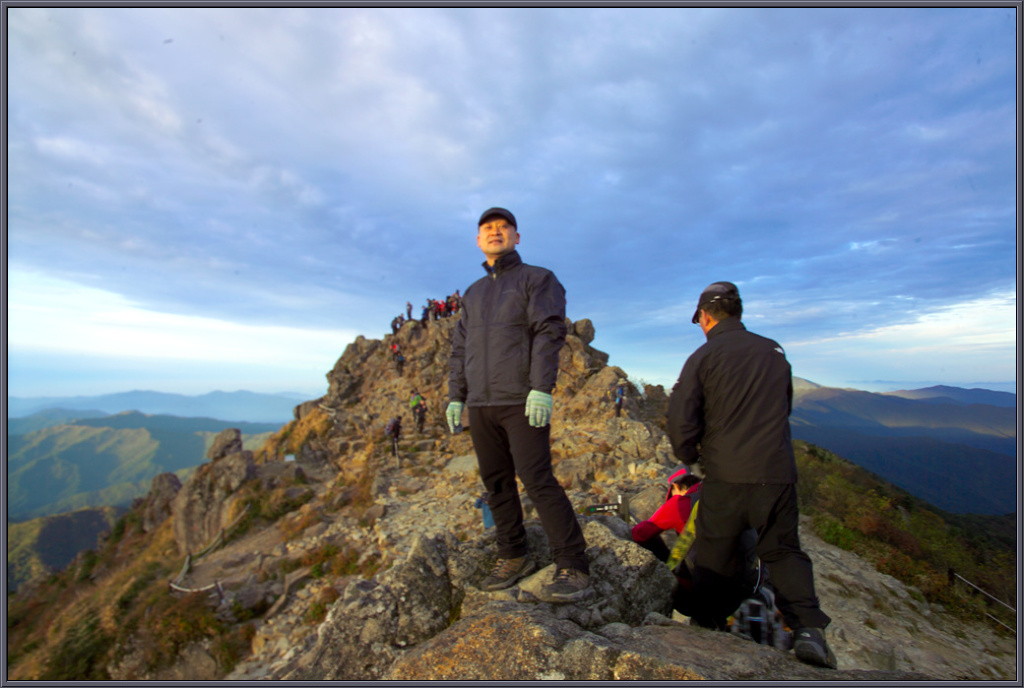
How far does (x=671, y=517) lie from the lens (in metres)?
4.29

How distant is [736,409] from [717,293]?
3.30ft

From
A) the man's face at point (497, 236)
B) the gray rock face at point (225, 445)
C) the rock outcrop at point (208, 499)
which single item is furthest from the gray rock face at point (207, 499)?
the man's face at point (497, 236)

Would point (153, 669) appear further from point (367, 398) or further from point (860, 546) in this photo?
point (367, 398)

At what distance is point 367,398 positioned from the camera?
26109 millimetres

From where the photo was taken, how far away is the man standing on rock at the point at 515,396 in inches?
136

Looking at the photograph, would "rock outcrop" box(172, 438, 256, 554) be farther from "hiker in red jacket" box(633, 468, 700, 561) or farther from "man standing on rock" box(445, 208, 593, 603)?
"hiker in red jacket" box(633, 468, 700, 561)

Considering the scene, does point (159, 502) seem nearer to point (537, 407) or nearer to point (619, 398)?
point (619, 398)

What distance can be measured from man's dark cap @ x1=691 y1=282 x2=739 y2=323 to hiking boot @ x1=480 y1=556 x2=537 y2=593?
2898mm

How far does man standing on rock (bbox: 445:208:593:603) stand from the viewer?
11.3 feet

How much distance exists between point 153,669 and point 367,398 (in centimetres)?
1900

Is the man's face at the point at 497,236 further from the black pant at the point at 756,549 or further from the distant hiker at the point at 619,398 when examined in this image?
the distant hiker at the point at 619,398

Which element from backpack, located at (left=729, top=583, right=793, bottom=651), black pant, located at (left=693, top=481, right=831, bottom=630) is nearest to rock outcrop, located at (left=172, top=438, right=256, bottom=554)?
black pant, located at (left=693, top=481, right=831, bottom=630)

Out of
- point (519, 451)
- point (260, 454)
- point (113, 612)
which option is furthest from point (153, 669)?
point (260, 454)

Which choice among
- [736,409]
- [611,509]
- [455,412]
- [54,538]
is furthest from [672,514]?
[54,538]
